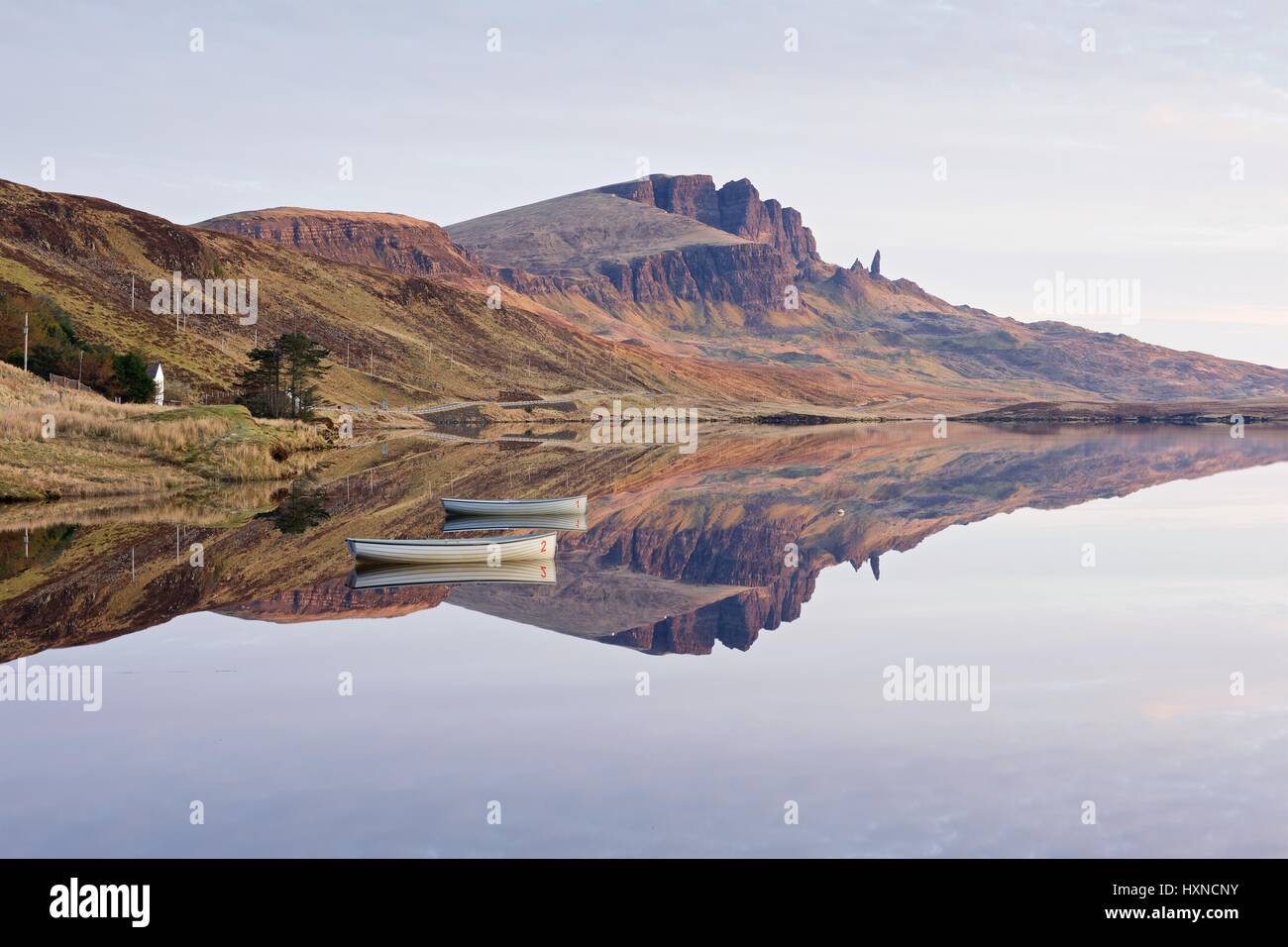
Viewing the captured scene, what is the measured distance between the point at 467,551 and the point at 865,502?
82.0 feet

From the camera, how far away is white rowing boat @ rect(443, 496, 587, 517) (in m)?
39.8

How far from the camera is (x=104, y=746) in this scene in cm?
1501

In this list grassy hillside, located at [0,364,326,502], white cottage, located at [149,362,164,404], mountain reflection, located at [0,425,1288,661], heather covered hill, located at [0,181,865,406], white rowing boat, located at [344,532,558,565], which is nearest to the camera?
mountain reflection, located at [0,425,1288,661]

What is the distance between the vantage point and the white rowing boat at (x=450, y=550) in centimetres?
2961

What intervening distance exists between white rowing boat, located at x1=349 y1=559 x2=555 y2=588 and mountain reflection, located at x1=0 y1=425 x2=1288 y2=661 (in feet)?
1.82

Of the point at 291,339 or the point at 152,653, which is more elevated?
the point at 291,339

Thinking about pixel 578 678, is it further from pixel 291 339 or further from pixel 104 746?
pixel 291 339

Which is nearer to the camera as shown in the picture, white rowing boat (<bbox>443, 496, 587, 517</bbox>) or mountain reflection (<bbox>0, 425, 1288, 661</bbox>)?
mountain reflection (<bbox>0, 425, 1288, 661</bbox>)

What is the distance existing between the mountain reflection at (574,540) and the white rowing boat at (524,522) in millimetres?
884

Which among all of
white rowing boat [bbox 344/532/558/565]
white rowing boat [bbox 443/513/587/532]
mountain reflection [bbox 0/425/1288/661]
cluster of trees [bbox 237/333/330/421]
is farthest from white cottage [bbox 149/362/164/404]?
white rowing boat [bbox 344/532/558/565]

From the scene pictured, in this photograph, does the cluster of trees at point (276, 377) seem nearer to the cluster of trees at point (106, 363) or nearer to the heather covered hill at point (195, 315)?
the cluster of trees at point (106, 363)

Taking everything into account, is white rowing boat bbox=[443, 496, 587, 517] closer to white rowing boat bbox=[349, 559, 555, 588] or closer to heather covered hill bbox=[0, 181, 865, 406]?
white rowing boat bbox=[349, 559, 555, 588]

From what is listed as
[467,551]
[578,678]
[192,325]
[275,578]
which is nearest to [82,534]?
[275,578]

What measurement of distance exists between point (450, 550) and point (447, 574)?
31.1 inches
